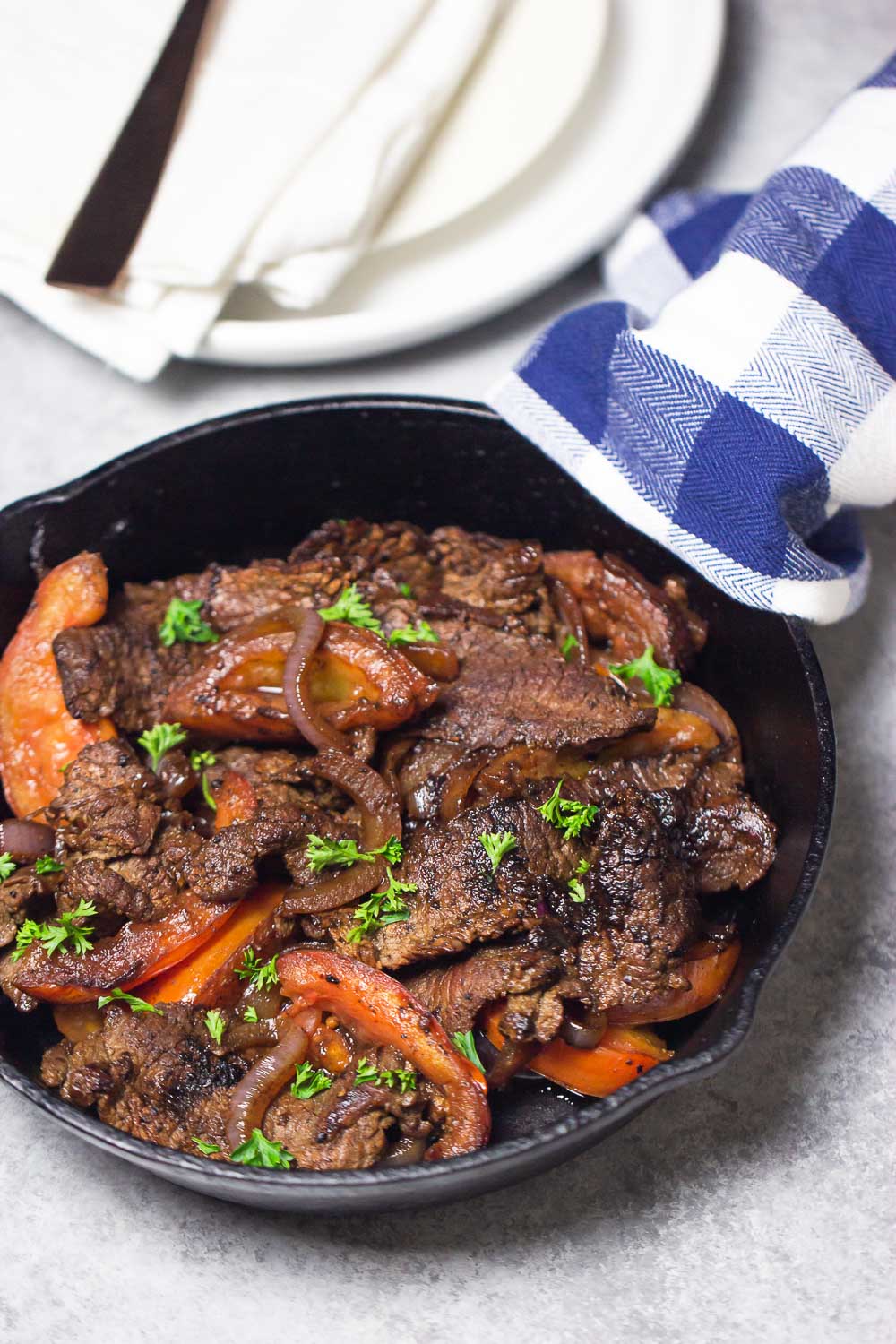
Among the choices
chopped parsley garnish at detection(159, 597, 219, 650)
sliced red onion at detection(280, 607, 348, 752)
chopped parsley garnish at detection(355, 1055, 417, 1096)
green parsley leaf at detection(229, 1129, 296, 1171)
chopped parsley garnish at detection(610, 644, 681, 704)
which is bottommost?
green parsley leaf at detection(229, 1129, 296, 1171)

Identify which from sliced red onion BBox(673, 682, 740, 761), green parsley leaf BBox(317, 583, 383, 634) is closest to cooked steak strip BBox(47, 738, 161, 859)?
green parsley leaf BBox(317, 583, 383, 634)

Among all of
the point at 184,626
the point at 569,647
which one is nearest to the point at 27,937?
the point at 184,626

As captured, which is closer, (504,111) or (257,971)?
(257,971)

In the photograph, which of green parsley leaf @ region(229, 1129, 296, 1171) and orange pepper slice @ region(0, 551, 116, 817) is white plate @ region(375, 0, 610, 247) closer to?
orange pepper slice @ region(0, 551, 116, 817)

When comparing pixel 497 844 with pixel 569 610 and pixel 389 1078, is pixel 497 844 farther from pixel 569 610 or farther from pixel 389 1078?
pixel 569 610

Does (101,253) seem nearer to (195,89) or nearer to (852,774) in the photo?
(195,89)

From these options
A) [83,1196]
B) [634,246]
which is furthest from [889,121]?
[83,1196]
